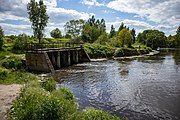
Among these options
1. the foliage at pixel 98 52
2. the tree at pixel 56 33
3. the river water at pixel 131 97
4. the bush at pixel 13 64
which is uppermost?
the tree at pixel 56 33

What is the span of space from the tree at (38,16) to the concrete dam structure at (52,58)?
1430cm

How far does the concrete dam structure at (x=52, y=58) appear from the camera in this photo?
35.1 metres

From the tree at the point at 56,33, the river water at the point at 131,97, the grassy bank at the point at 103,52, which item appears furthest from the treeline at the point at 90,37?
the river water at the point at 131,97

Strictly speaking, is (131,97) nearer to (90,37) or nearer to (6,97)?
(6,97)

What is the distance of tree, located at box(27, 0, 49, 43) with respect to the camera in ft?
182

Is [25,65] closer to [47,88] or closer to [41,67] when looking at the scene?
[41,67]

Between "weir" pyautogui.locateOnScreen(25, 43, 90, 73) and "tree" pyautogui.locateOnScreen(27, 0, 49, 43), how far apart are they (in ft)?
46.9

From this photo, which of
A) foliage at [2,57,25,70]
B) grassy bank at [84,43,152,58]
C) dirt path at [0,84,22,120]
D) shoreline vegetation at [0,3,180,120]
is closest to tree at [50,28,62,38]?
shoreline vegetation at [0,3,180,120]

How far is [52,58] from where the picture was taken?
135 ft

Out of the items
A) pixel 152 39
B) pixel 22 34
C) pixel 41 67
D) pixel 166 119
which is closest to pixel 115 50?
pixel 22 34

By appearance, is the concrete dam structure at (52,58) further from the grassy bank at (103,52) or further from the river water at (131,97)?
the river water at (131,97)

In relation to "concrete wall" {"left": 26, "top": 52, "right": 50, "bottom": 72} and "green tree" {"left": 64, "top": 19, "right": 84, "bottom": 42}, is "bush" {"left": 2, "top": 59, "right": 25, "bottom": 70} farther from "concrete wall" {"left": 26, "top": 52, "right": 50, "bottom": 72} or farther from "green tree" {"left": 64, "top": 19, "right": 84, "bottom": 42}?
"green tree" {"left": 64, "top": 19, "right": 84, "bottom": 42}

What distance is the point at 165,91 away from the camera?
2217cm

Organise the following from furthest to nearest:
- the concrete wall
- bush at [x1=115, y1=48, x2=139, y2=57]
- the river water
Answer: bush at [x1=115, y1=48, x2=139, y2=57] < the concrete wall < the river water
